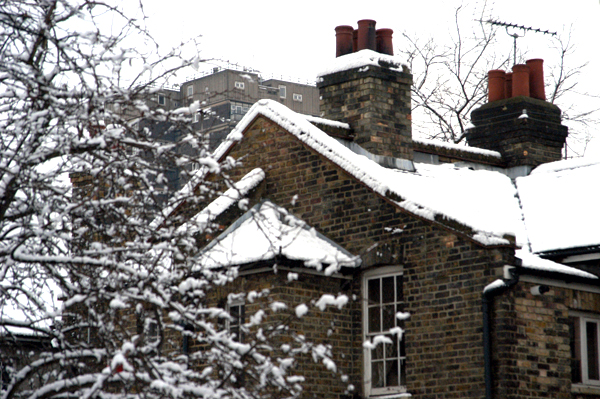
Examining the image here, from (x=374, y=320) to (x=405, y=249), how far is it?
1.26m

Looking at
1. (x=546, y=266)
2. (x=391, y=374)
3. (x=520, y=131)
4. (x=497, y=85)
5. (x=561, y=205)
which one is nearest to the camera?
(x=546, y=266)

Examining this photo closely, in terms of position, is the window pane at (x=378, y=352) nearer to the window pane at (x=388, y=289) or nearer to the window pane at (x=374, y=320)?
the window pane at (x=374, y=320)

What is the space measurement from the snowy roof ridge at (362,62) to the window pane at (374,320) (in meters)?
4.59

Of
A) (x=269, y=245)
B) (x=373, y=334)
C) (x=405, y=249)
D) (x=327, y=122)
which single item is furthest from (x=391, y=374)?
(x=327, y=122)

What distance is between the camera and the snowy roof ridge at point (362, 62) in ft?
54.1

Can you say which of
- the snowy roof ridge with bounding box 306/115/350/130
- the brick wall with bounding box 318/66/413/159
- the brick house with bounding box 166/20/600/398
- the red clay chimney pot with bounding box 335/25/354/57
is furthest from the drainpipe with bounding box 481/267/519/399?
the red clay chimney pot with bounding box 335/25/354/57

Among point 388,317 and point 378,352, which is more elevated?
point 388,317

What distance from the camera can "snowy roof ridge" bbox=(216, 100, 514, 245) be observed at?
1259cm

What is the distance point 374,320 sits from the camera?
1399 cm

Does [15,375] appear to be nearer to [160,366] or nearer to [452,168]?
[160,366]

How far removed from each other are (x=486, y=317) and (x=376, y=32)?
7.08 m

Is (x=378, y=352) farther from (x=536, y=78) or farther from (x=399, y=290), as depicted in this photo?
(x=536, y=78)

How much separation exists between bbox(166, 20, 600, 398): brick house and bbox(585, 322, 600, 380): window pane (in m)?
0.02

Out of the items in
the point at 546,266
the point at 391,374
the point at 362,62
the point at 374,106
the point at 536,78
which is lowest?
the point at 391,374
